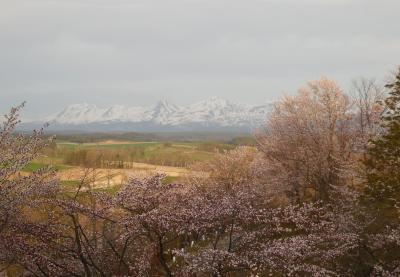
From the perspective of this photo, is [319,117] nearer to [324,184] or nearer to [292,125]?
[292,125]

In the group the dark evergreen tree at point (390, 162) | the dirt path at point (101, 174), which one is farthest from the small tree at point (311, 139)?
the dark evergreen tree at point (390, 162)

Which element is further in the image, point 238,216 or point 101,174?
point 101,174

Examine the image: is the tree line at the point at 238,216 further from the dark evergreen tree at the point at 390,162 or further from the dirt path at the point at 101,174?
the dirt path at the point at 101,174

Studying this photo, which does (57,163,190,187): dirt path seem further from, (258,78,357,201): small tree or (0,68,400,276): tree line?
(258,78,357,201): small tree

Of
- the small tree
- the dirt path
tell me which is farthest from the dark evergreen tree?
the small tree

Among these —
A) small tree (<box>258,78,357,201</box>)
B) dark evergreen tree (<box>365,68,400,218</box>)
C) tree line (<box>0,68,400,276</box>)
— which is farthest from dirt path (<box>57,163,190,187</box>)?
small tree (<box>258,78,357,201</box>)

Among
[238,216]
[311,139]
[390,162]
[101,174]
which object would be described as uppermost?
[311,139]

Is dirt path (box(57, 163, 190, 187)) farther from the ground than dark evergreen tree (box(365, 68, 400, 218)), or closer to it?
closer to it

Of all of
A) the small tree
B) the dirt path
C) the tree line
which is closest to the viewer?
the tree line

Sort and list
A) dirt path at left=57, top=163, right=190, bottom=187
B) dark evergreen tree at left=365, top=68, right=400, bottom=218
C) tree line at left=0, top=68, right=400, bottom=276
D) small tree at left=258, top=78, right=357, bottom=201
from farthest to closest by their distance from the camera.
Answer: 1. small tree at left=258, top=78, right=357, bottom=201
2. dirt path at left=57, top=163, right=190, bottom=187
3. dark evergreen tree at left=365, top=68, right=400, bottom=218
4. tree line at left=0, top=68, right=400, bottom=276

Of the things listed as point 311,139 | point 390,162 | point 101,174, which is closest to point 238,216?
point 390,162

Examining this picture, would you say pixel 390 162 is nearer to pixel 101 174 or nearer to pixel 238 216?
pixel 238 216

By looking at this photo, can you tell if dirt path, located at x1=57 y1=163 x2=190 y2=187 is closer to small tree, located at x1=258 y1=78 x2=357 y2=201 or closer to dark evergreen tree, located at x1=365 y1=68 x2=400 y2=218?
dark evergreen tree, located at x1=365 y1=68 x2=400 y2=218

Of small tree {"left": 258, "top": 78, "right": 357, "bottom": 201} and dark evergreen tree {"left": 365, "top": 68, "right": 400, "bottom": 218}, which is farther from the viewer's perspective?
small tree {"left": 258, "top": 78, "right": 357, "bottom": 201}
